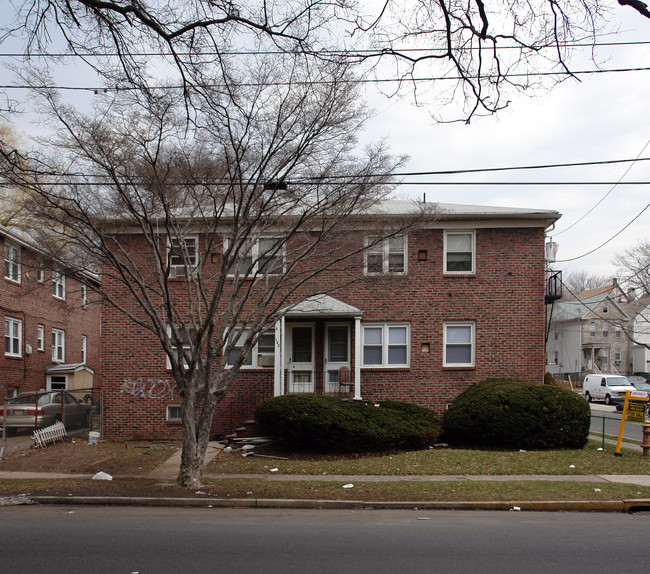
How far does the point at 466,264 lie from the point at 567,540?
11962 mm

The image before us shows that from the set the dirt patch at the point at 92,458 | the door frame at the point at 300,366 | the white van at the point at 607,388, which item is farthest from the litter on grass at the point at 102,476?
the white van at the point at 607,388

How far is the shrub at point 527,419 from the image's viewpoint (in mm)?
16172

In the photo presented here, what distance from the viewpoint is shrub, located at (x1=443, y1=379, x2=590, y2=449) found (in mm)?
16172

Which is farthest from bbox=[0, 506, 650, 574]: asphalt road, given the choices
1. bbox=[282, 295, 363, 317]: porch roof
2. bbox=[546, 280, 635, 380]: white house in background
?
bbox=[546, 280, 635, 380]: white house in background

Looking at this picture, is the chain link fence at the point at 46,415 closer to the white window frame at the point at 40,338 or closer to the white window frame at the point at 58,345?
the white window frame at the point at 40,338

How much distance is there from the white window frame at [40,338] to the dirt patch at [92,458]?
11.6 metres

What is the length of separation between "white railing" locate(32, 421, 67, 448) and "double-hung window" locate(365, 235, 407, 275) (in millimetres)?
9517

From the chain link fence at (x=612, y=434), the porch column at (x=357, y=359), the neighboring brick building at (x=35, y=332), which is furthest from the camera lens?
the neighboring brick building at (x=35, y=332)

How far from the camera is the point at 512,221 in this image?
18969 millimetres

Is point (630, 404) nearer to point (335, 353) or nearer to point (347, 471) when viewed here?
point (347, 471)

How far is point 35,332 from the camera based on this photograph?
27828mm

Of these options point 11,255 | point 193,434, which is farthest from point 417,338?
point 11,255

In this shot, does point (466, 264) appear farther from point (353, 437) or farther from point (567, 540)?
point (567, 540)

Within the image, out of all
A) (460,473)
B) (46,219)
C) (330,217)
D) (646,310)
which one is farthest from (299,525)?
(646,310)
